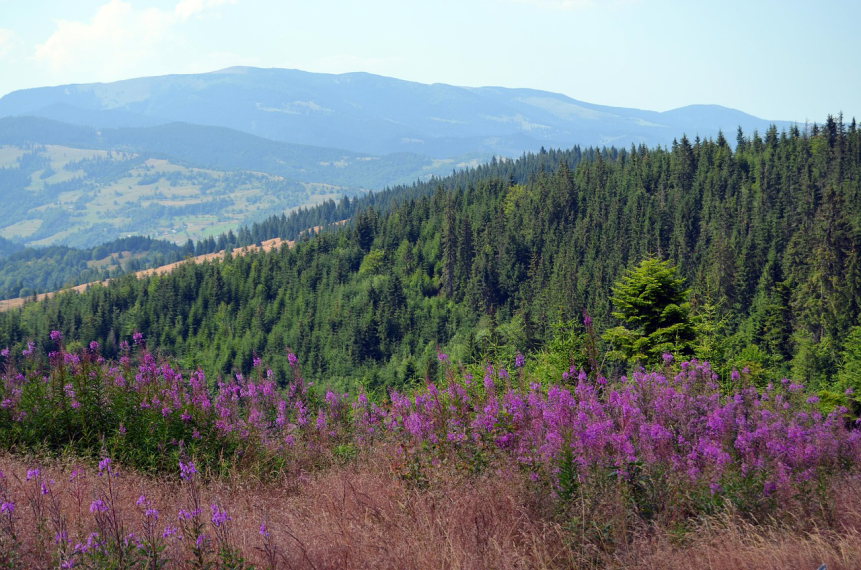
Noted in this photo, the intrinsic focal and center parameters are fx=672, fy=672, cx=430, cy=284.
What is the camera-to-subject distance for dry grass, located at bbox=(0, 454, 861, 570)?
4.82 metres

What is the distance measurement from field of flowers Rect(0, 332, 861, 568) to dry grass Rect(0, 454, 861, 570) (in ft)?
0.08

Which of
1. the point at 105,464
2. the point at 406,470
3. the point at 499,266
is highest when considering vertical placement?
the point at 105,464

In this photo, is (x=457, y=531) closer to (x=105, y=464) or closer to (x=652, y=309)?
(x=105, y=464)

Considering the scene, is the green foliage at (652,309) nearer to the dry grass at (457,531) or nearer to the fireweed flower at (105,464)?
the dry grass at (457,531)

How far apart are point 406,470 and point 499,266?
13291cm

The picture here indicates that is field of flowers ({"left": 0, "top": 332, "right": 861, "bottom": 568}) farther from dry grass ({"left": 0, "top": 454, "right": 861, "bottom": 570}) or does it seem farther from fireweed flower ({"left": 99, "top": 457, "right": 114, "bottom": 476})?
fireweed flower ({"left": 99, "top": 457, "right": 114, "bottom": 476})

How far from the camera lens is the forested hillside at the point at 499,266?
339ft

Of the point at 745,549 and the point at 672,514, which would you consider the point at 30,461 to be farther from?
the point at 745,549

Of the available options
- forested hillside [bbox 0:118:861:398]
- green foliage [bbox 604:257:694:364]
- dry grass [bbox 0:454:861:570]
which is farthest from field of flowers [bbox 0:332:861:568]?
forested hillside [bbox 0:118:861:398]

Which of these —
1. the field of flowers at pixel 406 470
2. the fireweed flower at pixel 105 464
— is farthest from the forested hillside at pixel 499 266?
the fireweed flower at pixel 105 464

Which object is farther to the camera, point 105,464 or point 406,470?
point 406,470

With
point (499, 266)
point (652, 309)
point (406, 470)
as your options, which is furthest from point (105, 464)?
point (499, 266)

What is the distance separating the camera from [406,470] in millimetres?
6629

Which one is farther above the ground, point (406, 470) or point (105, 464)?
point (105, 464)
